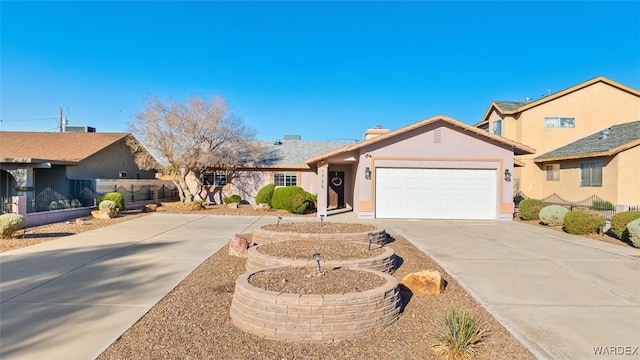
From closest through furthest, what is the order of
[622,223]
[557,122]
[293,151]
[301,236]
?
[301,236] < [622,223] < [557,122] < [293,151]

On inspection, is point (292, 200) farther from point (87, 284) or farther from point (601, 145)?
point (601, 145)

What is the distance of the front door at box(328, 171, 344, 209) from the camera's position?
24406 mm

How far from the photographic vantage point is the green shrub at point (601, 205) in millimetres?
18041

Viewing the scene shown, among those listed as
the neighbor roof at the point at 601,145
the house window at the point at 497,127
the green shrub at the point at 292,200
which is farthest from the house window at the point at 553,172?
the green shrub at the point at 292,200

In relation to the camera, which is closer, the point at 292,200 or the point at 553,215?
the point at 553,215

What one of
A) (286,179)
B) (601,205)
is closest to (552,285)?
(601,205)

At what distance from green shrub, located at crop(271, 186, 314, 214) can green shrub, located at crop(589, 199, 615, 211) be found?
13.8 m

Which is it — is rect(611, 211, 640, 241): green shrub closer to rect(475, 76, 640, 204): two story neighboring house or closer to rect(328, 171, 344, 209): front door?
rect(475, 76, 640, 204): two story neighboring house

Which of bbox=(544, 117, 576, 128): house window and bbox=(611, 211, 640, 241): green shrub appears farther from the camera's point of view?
bbox=(544, 117, 576, 128): house window

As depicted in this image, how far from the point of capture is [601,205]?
18.6 m

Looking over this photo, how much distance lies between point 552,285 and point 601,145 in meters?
16.8

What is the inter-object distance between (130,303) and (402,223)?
38.5 ft

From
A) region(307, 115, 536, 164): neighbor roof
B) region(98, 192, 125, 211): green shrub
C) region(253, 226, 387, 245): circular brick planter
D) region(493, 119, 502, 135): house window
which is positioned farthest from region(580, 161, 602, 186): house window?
region(98, 192, 125, 211): green shrub

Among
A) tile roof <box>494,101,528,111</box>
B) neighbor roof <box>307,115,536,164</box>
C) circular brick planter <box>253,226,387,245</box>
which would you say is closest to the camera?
circular brick planter <box>253,226,387,245</box>
